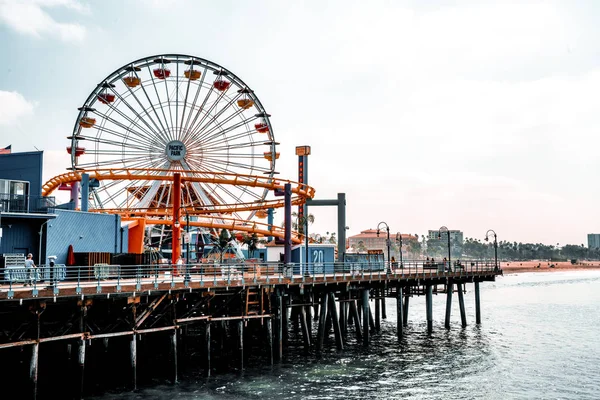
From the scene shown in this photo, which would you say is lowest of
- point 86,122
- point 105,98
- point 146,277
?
point 146,277

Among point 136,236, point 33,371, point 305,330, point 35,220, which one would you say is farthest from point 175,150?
point 33,371

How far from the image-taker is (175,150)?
57.8 metres

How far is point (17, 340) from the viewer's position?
25156mm

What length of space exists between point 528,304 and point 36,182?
229 feet

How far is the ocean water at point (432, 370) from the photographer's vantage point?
97.2 ft

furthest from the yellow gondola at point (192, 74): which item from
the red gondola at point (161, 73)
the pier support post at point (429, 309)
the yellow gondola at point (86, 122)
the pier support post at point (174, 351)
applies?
the pier support post at point (174, 351)

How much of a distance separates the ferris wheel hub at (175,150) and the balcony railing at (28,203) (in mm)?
22029

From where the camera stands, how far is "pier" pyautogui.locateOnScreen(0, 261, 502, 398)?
2573cm

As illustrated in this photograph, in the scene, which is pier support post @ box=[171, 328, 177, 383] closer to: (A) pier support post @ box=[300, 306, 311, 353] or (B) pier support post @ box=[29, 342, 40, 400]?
(B) pier support post @ box=[29, 342, 40, 400]

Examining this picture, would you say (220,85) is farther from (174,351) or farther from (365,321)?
(174,351)

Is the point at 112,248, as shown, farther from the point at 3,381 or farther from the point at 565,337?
the point at 565,337

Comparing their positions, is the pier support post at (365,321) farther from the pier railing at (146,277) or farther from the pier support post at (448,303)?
the pier support post at (448,303)

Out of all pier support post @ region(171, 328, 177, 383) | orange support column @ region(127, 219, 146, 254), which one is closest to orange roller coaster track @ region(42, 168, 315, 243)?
Answer: orange support column @ region(127, 219, 146, 254)

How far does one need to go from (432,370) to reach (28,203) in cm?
2610
